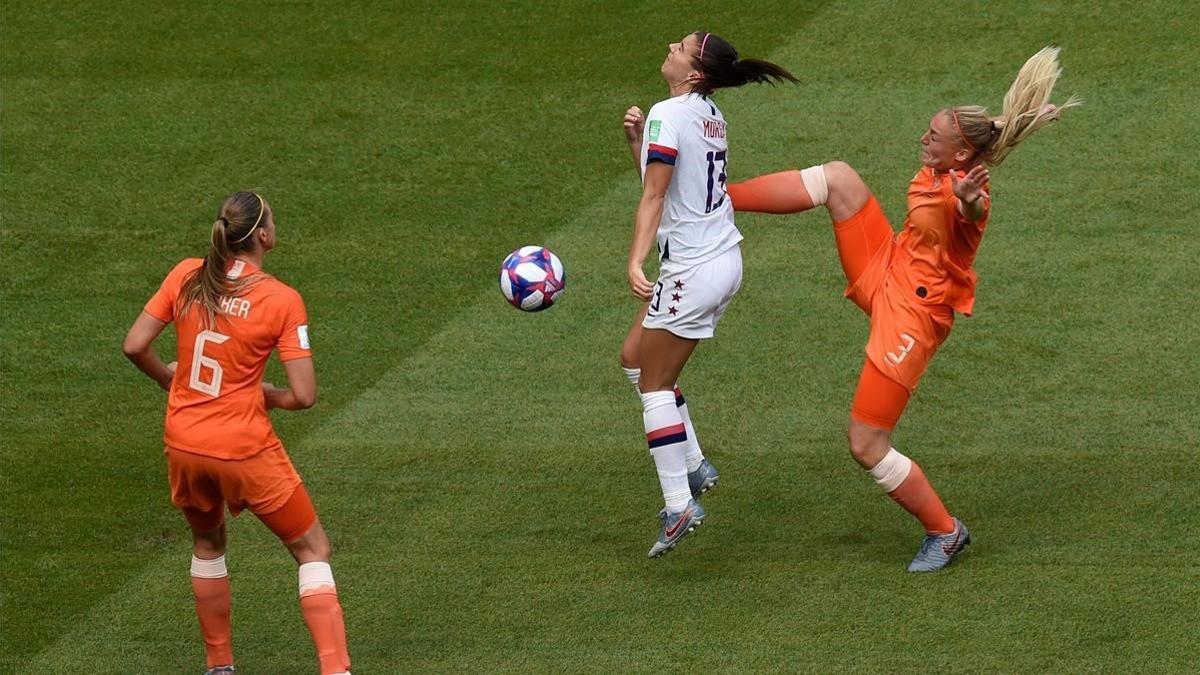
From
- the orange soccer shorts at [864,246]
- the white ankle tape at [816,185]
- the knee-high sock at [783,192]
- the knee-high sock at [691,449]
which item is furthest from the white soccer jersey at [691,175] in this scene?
the knee-high sock at [691,449]

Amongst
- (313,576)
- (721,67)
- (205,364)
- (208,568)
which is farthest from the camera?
(721,67)

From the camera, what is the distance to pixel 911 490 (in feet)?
24.8

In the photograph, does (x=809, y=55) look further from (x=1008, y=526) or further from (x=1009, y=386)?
(x=1008, y=526)

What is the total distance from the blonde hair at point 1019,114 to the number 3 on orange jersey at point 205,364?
3.29 m

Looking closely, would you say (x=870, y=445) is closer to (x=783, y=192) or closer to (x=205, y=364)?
(x=783, y=192)

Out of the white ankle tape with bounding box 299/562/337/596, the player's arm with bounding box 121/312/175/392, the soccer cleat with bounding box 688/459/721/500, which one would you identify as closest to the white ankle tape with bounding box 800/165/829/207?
the soccer cleat with bounding box 688/459/721/500

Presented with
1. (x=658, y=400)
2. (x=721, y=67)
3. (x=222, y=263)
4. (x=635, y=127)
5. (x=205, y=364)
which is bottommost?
(x=658, y=400)

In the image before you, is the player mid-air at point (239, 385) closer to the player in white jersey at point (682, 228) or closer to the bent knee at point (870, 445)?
the player in white jersey at point (682, 228)

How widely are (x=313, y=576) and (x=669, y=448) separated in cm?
195

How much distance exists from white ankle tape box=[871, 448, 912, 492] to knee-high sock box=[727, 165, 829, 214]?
126 cm

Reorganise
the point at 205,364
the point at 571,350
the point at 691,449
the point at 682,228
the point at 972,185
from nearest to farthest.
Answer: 1. the point at 205,364
2. the point at 972,185
3. the point at 682,228
4. the point at 691,449
5. the point at 571,350

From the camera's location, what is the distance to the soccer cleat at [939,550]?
7.64 m

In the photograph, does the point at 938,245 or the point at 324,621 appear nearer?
the point at 324,621

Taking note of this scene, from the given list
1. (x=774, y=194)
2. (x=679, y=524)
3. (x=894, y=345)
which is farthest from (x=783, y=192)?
(x=679, y=524)
